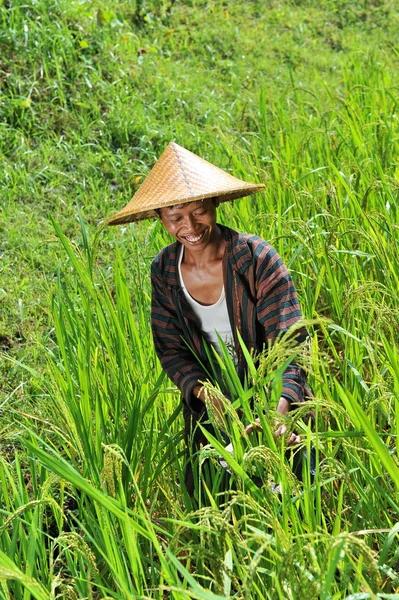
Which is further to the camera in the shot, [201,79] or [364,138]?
[201,79]

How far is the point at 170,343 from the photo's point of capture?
8.21 ft

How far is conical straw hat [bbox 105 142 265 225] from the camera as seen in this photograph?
7.28 feet

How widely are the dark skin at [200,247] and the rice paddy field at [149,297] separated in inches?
8.4

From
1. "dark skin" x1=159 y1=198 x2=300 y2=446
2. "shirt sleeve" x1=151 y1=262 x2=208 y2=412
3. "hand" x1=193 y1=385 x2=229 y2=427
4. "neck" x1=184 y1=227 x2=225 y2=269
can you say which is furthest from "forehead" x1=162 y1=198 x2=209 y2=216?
"hand" x1=193 y1=385 x2=229 y2=427

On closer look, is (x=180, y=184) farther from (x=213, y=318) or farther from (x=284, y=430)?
(x=284, y=430)

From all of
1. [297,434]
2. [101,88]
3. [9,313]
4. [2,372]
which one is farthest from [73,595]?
[101,88]

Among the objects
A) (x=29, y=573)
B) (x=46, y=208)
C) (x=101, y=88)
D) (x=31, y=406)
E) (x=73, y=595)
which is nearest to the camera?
(x=29, y=573)

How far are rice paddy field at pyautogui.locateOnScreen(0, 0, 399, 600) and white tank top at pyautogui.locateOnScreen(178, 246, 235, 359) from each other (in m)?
0.15

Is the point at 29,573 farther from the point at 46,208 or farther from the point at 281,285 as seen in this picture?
the point at 46,208

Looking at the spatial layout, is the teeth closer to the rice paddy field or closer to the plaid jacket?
the plaid jacket

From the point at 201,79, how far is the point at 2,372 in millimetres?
3055

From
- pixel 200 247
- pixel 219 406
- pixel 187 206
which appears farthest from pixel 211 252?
pixel 219 406

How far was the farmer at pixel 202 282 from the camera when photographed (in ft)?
7.45

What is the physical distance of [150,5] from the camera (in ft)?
20.7
